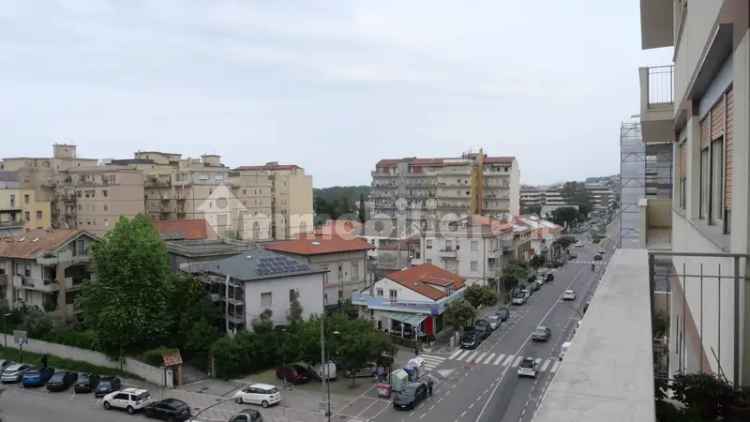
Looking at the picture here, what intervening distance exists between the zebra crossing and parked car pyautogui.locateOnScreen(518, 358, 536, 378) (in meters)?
0.51

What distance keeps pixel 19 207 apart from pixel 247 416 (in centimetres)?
2568

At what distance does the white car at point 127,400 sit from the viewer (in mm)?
14942

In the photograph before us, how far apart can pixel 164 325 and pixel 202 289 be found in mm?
1914

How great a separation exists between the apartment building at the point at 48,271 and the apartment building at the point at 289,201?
20.8 m

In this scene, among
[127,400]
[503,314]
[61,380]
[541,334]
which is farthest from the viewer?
[503,314]

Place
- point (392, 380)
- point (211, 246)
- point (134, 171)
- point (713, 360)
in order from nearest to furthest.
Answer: point (713, 360) < point (392, 380) < point (211, 246) < point (134, 171)

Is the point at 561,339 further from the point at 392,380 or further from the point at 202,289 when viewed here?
the point at 202,289

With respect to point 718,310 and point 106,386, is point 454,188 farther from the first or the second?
point 718,310

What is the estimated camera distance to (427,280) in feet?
76.0

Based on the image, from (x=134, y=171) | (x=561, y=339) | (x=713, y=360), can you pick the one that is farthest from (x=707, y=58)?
(x=134, y=171)

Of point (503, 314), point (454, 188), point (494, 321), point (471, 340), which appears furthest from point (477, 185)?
point (471, 340)

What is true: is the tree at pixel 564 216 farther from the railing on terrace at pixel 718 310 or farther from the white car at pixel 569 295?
the railing on terrace at pixel 718 310

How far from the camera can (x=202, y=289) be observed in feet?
63.5

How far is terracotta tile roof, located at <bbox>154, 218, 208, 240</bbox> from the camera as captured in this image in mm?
31291
